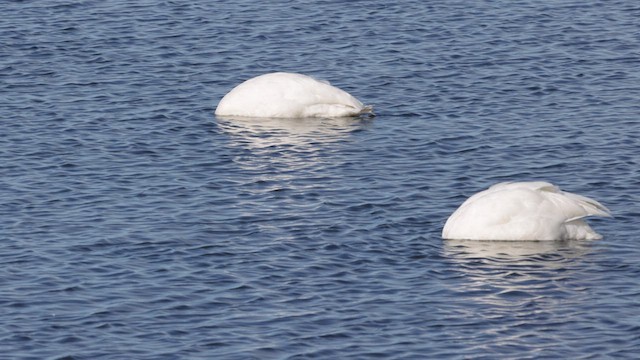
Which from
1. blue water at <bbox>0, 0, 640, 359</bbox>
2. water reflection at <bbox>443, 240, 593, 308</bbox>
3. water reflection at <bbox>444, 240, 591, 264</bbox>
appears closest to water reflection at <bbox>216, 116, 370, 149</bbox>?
→ blue water at <bbox>0, 0, 640, 359</bbox>

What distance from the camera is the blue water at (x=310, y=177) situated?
2091cm

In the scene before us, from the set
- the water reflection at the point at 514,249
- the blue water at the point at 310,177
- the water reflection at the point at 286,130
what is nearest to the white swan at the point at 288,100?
the water reflection at the point at 286,130

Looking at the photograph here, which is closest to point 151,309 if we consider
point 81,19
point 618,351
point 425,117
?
point 618,351

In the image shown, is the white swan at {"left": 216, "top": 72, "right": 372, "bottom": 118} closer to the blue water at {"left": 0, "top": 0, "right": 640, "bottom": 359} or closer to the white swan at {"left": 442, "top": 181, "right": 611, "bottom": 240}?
the blue water at {"left": 0, "top": 0, "right": 640, "bottom": 359}

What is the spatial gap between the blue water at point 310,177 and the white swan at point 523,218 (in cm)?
26

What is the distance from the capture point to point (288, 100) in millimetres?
32219

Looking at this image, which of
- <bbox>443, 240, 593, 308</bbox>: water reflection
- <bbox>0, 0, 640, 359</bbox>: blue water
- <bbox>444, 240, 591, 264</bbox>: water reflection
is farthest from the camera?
<bbox>444, 240, 591, 264</bbox>: water reflection

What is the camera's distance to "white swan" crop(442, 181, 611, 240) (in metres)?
24.2

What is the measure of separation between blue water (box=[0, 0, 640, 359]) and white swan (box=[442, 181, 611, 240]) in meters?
0.26

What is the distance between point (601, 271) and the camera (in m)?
22.8

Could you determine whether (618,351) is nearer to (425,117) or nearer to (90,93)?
(425,117)

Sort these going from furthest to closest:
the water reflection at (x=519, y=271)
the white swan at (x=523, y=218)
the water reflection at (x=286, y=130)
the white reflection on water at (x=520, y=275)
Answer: the water reflection at (x=286, y=130) → the white swan at (x=523, y=218) → the water reflection at (x=519, y=271) → the white reflection on water at (x=520, y=275)

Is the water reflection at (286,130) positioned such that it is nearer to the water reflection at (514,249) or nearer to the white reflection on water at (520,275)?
the water reflection at (514,249)

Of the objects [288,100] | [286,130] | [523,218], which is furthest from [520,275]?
[288,100]
